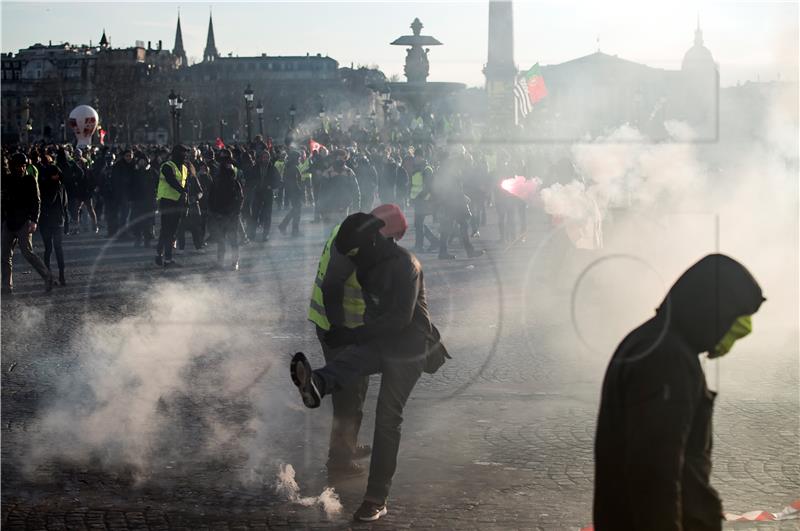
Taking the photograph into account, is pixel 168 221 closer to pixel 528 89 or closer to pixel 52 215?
pixel 52 215

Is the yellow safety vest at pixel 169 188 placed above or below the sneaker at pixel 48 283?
above

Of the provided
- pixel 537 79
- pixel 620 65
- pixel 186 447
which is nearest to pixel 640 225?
pixel 186 447

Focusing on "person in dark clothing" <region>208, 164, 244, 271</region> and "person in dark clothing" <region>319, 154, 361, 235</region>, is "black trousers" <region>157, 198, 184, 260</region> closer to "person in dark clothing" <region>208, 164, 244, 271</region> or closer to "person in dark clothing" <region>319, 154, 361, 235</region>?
"person in dark clothing" <region>208, 164, 244, 271</region>

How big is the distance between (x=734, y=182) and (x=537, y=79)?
7529 mm

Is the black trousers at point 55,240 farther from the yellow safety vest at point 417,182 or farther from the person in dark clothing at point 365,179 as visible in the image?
the person in dark clothing at point 365,179

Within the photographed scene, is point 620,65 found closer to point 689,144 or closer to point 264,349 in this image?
point 689,144

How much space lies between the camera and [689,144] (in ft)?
82.5

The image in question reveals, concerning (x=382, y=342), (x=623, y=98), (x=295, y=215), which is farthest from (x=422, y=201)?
(x=623, y=98)

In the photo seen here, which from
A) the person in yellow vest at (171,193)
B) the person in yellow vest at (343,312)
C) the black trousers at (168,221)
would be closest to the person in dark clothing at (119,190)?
the black trousers at (168,221)

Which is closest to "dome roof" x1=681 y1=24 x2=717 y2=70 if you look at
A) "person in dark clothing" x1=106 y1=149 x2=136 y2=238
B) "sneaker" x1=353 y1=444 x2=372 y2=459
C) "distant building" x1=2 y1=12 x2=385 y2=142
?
"person in dark clothing" x1=106 y1=149 x2=136 y2=238

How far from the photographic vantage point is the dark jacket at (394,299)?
579 cm

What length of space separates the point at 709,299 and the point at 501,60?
4540cm

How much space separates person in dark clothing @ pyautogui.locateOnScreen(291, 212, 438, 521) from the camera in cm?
579

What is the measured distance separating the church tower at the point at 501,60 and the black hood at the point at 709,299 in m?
42.2
